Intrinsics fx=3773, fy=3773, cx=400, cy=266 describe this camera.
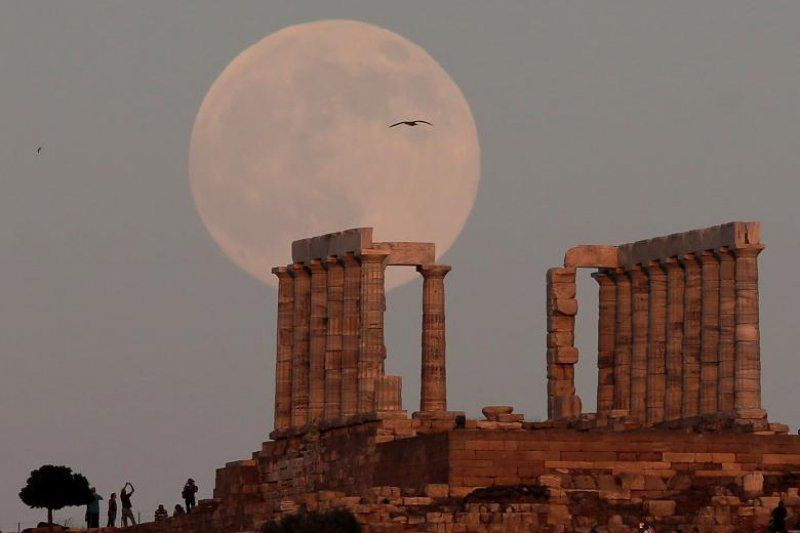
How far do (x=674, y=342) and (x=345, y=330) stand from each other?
11177 mm

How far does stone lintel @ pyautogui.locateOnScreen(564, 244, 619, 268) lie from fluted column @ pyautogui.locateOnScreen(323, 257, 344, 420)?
7910mm

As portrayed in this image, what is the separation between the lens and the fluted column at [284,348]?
13250cm

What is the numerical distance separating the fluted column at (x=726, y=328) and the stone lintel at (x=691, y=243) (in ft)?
1.93

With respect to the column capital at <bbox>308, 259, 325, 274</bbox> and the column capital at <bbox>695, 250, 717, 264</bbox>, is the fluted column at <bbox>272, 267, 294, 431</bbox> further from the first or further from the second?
the column capital at <bbox>695, 250, 717, 264</bbox>

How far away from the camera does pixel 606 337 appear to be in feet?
434

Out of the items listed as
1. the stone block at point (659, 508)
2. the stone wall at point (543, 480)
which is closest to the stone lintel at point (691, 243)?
the stone wall at point (543, 480)

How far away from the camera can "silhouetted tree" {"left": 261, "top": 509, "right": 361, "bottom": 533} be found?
107m

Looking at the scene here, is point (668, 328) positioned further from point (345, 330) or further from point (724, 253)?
point (345, 330)

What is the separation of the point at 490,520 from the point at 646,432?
10.0 metres

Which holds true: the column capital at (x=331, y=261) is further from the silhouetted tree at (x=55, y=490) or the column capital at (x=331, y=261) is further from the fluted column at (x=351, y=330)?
the silhouetted tree at (x=55, y=490)

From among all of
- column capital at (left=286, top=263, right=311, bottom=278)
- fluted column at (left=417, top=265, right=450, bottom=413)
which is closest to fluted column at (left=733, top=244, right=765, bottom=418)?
fluted column at (left=417, top=265, right=450, bottom=413)

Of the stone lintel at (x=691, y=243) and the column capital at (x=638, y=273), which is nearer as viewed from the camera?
the stone lintel at (x=691, y=243)

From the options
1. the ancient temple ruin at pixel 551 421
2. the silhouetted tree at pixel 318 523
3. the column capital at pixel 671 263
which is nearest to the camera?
the silhouetted tree at pixel 318 523

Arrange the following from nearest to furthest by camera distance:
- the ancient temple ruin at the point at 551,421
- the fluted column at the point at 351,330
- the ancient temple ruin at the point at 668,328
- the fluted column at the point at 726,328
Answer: the ancient temple ruin at the point at 551,421, the ancient temple ruin at the point at 668,328, the fluted column at the point at 726,328, the fluted column at the point at 351,330
